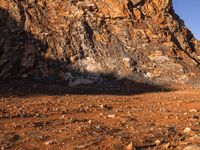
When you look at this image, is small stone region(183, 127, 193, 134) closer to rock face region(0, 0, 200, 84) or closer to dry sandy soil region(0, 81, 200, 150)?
dry sandy soil region(0, 81, 200, 150)

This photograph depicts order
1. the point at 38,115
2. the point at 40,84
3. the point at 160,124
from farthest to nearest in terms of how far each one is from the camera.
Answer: the point at 40,84 < the point at 38,115 < the point at 160,124

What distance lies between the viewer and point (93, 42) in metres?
28.5

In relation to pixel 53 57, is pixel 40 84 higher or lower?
lower

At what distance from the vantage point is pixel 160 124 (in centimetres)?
1325

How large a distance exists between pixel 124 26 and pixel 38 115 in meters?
16.4

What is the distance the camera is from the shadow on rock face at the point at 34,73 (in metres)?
24.1

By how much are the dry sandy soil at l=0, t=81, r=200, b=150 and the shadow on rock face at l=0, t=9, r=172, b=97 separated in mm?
1624

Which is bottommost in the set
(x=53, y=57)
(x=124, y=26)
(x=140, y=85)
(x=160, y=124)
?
(x=160, y=124)

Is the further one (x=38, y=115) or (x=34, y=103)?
(x=34, y=103)

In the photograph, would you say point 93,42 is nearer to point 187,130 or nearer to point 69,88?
point 69,88

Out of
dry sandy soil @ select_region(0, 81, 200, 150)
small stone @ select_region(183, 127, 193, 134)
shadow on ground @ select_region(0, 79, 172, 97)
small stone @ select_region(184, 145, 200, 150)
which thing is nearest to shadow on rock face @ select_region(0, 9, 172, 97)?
shadow on ground @ select_region(0, 79, 172, 97)

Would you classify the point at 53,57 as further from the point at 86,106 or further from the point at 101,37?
the point at 86,106

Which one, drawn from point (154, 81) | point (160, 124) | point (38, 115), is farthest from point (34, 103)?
point (154, 81)

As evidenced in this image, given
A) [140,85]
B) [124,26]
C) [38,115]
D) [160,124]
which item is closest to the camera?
[160,124]
